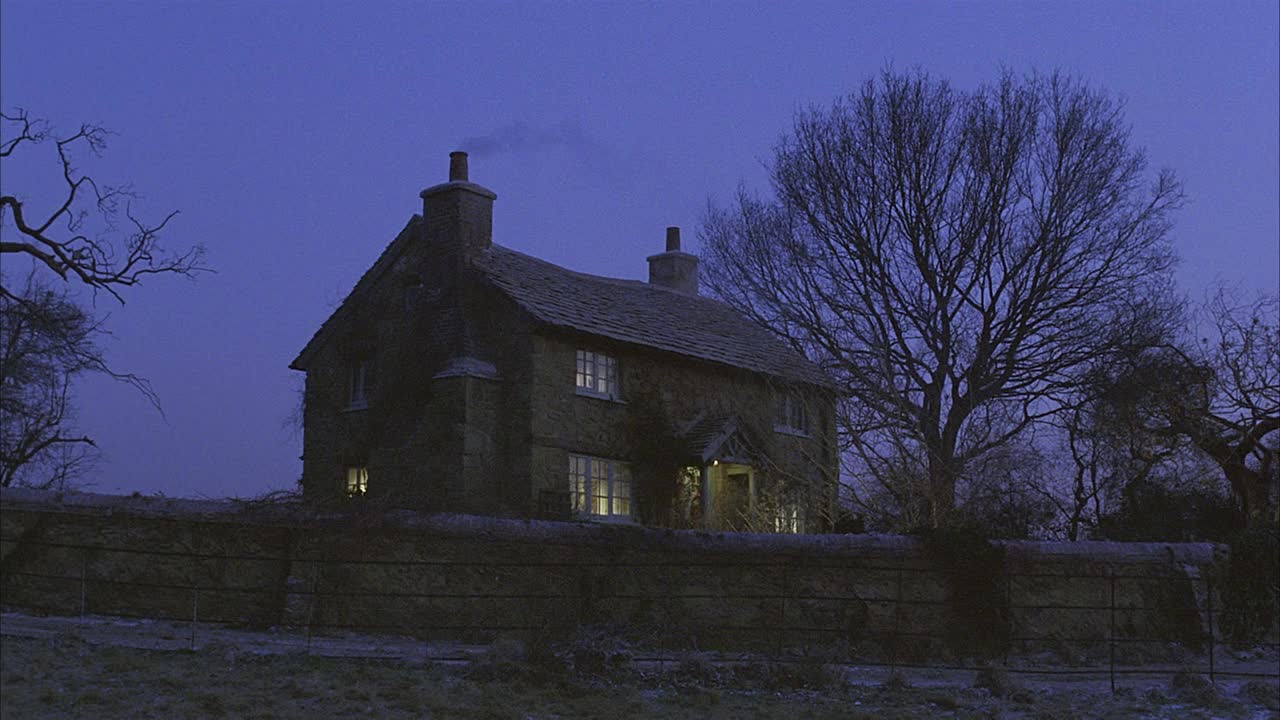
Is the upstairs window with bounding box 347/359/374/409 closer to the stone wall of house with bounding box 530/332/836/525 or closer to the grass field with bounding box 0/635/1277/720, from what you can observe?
the stone wall of house with bounding box 530/332/836/525

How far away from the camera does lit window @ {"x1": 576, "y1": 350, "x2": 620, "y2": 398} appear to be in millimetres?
25250

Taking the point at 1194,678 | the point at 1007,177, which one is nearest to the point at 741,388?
the point at 1007,177

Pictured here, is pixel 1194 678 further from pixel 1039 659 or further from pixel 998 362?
pixel 998 362

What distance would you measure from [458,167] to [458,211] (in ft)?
3.28

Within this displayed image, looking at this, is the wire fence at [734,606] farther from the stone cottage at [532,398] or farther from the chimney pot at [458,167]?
the chimney pot at [458,167]

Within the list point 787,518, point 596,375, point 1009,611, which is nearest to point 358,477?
point 596,375

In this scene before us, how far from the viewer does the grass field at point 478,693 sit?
31.1 ft

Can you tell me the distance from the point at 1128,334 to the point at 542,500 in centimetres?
1192

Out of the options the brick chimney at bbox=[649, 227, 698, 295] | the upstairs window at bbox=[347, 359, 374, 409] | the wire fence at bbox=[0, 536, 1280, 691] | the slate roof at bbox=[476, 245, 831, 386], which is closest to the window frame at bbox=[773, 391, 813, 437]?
the slate roof at bbox=[476, 245, 831, 386]

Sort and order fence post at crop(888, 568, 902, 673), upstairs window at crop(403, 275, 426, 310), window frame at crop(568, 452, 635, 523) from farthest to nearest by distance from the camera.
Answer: upstairs window at crop(403, 275, 426, 310), window frame at crop(568, 452, 635, 523), fence post at crop(888, 568, 902, 673)

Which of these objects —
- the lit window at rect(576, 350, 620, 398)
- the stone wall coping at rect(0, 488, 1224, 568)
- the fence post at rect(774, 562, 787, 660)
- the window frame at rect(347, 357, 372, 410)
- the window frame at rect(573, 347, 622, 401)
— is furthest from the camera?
the window frame at rect(347, 357, 372, 410)

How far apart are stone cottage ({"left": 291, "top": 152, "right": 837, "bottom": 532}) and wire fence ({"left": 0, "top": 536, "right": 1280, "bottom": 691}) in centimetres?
683

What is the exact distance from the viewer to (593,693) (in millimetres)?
10969

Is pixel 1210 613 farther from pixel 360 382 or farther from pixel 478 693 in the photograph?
pixel 360 382
